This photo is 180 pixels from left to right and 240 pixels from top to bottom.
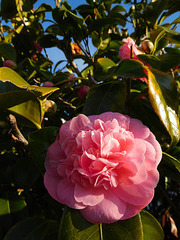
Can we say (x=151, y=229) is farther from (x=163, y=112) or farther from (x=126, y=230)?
(x=163, y=112)

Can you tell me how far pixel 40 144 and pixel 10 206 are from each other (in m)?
0.38

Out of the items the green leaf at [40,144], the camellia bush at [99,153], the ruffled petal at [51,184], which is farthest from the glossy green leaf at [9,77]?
the ruffled petal at [51,184]

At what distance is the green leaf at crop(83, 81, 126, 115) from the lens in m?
0.65

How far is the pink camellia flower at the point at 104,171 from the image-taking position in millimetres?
453

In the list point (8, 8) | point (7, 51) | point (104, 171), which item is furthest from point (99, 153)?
point (8, 8)

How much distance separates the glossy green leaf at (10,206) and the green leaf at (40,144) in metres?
0.33

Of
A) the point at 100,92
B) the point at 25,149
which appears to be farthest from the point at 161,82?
the point at 25,149

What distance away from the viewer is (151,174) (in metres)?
0.48

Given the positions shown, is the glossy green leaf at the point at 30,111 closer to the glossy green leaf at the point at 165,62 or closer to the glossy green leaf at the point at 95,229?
the glossy green leaf at the point at 95,229

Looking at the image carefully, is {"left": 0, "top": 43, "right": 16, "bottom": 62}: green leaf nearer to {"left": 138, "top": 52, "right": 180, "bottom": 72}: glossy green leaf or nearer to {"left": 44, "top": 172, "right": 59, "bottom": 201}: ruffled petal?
{"left": 138, "top": 52, "right": 180, "bottom": 72}: glossy green leaf

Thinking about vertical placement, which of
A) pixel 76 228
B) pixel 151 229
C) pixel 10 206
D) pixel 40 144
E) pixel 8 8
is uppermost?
pixel 8 8

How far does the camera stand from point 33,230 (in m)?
0.68

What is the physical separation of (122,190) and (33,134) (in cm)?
25

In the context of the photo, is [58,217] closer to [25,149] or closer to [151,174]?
[25,149]
